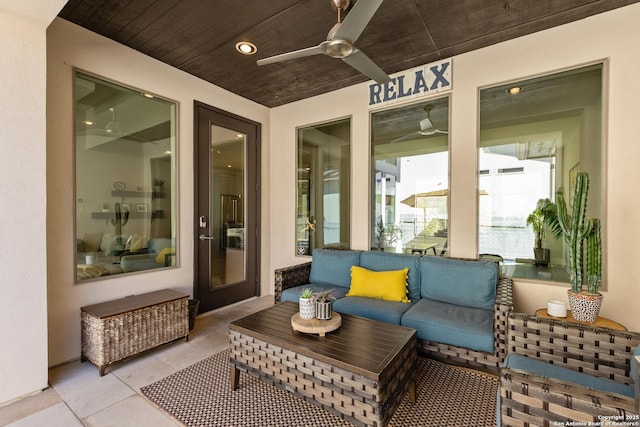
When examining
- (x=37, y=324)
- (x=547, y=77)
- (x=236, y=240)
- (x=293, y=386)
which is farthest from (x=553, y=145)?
(x=37, y=324)

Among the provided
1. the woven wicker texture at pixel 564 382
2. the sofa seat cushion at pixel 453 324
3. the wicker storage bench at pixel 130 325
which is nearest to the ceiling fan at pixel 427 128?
the sofa seat cushion at pixel 453 324

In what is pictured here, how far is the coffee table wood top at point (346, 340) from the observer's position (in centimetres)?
159

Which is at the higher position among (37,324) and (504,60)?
(504,60)

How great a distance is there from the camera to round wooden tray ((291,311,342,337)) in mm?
1893

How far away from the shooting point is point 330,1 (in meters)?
2.22

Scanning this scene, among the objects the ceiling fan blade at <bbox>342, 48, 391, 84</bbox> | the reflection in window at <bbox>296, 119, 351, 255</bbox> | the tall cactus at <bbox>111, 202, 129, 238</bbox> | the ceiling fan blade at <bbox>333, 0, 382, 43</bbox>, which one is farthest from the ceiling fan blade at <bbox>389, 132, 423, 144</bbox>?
the tall cactus at <bbox>111, 202, 129, 238</bbox>

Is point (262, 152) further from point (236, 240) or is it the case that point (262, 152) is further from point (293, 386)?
point (293, 386)

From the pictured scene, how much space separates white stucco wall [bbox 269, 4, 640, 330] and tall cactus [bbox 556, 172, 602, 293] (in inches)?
17.4

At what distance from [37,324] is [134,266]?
96 centimetres

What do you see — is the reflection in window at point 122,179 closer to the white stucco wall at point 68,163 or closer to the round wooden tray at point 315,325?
the white stucco wall at point 68,163

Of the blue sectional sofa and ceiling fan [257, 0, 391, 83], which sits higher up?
ceiling fan [257, 0, 391, 83]

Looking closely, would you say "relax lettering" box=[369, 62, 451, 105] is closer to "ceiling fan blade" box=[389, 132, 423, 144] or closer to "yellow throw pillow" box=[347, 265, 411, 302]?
"ceiling fan blade" box=[389, 132, 423, 144]

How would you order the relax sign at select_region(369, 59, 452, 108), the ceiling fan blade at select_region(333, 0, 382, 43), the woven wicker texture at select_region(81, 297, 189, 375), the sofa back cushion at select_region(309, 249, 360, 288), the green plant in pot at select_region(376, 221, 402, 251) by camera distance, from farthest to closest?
1. the green plant in pot at select_region(376, 221, 402, 251)
2. the sofa back cushion at select_region(309, 249, 360, 288)
3. the relax sign at select_region(369, 59, 452, 108)
4. the woven wicker texture at select_region(81, 297, 189, 375)
5. the ceiling fan blade at select_region(333, 0, 382, 43)

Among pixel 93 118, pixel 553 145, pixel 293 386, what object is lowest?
pixel 293 386
